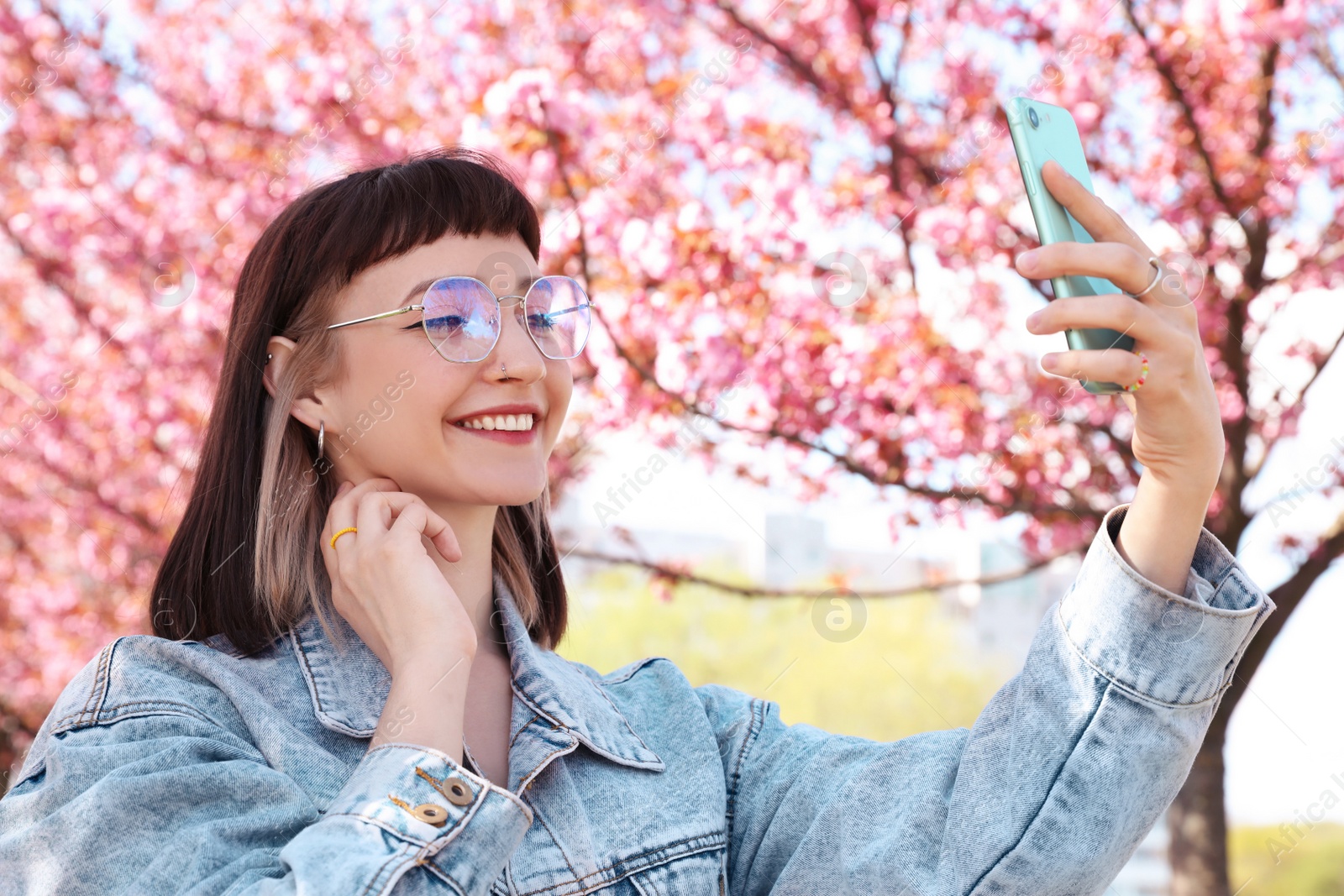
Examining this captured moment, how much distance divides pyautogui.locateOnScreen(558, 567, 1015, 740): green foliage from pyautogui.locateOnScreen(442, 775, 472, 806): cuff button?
2213 centimetres

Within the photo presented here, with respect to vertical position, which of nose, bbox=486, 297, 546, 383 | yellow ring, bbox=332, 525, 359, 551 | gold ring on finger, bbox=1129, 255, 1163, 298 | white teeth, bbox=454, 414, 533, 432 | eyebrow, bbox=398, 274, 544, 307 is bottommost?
yellow ring, bbox=332, 525, 359, 551

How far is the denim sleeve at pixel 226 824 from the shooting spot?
1.10m

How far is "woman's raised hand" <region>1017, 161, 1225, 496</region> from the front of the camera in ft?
3.52

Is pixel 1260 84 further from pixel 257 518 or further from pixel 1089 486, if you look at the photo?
pixel 257 518

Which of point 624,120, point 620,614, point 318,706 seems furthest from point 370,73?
point 620,614

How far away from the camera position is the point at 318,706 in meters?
1.45

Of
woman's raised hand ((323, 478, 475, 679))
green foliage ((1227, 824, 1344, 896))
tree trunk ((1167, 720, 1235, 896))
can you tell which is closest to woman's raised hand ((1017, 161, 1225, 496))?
woman's raised hand ((323, 478, 475, 679))

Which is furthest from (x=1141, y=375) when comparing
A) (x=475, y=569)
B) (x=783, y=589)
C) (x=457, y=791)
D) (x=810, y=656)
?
(x=810, y=656)

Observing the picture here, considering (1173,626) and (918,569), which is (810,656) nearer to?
(918,569)

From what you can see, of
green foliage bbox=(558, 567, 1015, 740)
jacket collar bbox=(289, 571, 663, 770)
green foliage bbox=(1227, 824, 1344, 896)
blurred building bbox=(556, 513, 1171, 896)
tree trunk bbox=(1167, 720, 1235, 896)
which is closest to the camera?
jacket collar bbox=(289, 571, 663, 770)

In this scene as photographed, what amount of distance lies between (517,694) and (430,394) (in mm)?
471

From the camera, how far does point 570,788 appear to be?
5.00 ft

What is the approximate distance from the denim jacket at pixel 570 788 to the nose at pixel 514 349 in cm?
47

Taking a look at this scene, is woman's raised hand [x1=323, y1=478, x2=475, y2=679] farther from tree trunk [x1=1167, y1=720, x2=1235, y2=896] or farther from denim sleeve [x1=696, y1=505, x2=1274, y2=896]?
tree trunk [x1=1167, y1=720, x2=1235, y2=896]
